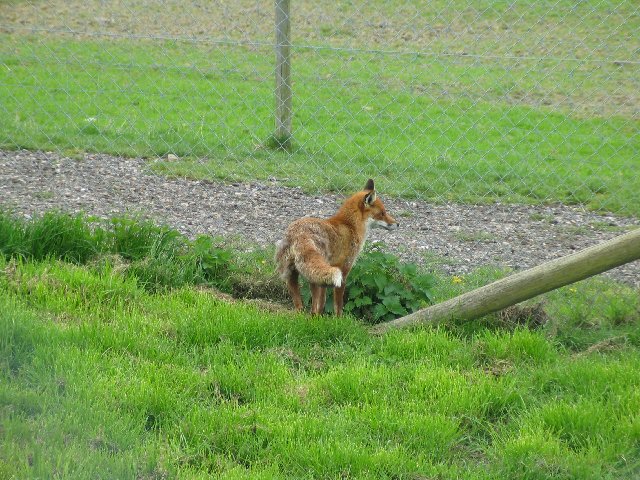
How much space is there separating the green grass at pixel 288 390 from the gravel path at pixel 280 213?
151 cm

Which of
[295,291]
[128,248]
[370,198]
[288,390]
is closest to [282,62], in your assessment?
[370,198]

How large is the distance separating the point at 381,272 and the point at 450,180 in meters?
3.78

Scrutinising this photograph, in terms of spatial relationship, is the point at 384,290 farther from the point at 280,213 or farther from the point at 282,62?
the point at 282,62

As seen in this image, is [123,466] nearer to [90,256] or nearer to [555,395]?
[555,395]

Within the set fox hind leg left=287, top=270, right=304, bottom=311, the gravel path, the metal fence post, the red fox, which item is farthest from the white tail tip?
the metal fence post

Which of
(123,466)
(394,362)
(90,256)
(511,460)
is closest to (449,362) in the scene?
(394,362)

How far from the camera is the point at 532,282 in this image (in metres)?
6.09

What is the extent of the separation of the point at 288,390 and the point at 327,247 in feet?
5.64

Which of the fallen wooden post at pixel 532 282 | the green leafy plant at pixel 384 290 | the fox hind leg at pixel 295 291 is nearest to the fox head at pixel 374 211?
the green leafy plant at pixel 384 290

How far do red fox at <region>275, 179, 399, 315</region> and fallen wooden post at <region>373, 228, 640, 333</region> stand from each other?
624mm

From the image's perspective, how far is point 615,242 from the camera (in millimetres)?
5871

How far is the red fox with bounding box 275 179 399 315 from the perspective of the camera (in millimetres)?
6328

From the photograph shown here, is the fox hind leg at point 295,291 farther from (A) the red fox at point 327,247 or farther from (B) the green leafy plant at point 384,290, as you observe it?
(B) the green leafy plant at point 384,290

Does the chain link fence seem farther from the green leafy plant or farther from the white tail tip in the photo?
the white tail tip
